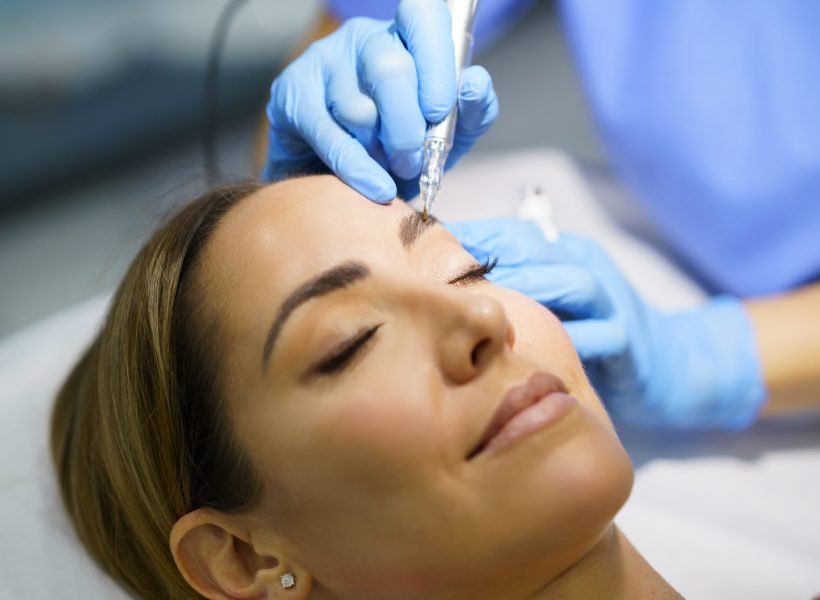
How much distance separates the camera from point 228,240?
0.89 metres

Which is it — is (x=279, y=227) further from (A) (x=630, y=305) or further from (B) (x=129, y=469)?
(A) (x=630, y=305)

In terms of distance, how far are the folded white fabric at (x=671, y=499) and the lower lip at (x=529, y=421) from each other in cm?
50

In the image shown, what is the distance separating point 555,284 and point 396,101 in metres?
0.35

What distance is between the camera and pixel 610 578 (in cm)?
84

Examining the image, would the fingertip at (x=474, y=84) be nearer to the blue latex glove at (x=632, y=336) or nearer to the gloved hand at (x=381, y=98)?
the gloved hand at (x=381, y=98)

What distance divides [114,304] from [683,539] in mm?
855

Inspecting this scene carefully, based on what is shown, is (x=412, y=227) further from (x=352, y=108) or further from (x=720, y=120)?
(x=720, y=120)

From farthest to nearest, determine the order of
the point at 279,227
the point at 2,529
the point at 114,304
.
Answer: the point at 2,529
the point at 114,304
the point at 279,227

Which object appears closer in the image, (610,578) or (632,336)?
(610,578)

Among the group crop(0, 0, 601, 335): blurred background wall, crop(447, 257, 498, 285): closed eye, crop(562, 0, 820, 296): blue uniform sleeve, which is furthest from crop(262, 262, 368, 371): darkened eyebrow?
crop(0, 0, 601, 335): blurred background wall

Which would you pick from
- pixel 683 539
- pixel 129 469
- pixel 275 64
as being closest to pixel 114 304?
pixel 129 469

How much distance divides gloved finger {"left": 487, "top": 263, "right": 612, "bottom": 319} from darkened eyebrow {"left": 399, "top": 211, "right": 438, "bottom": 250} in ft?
0.80

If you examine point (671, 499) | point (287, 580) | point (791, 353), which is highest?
point (287, 580)

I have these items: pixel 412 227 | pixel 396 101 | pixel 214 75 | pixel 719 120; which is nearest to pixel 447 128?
pixel 396 101
